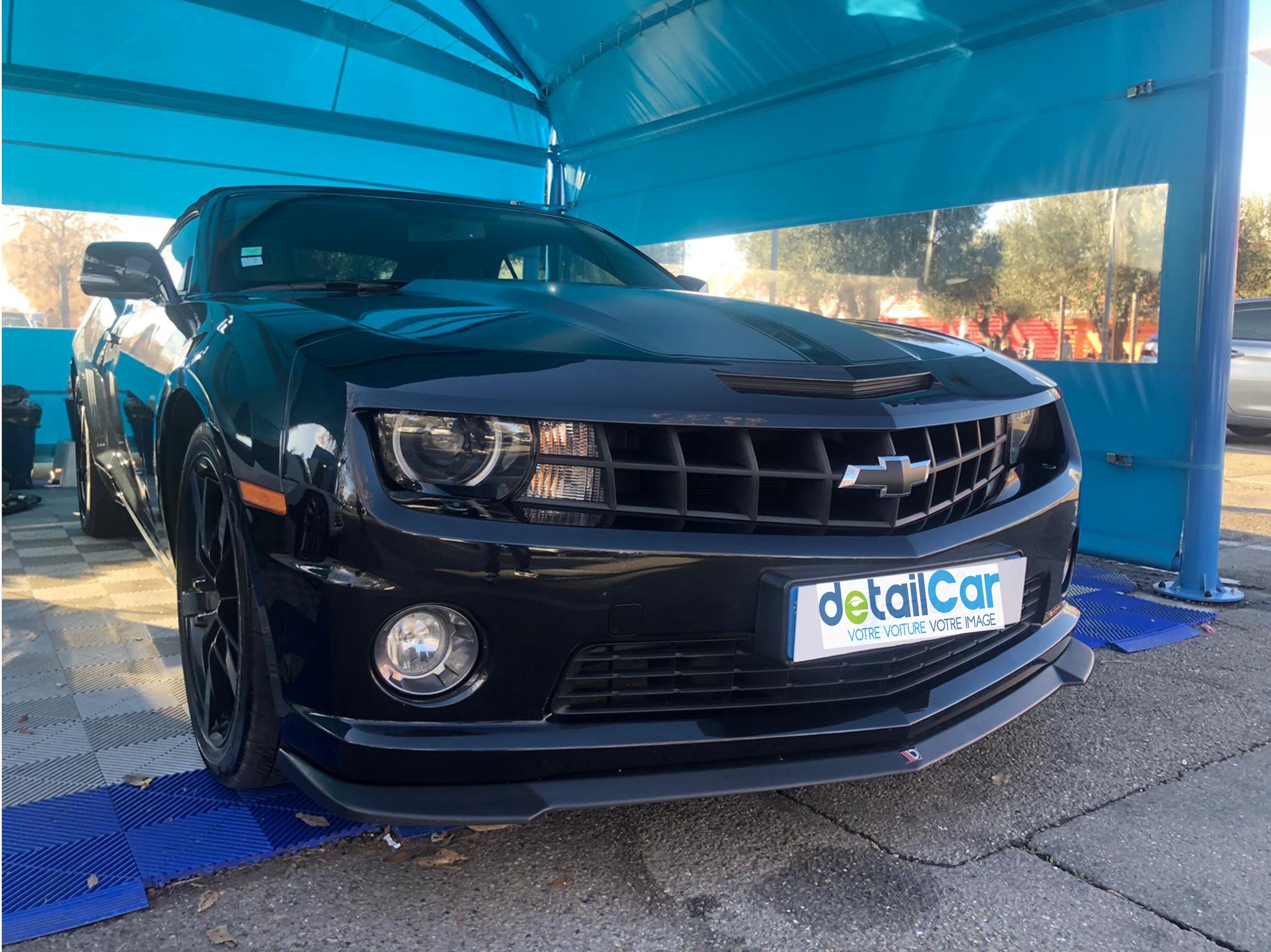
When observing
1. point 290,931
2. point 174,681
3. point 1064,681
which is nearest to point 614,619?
point 290,931

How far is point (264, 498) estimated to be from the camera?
5.22 ft

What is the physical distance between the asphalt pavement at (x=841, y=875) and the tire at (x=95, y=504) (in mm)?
3267

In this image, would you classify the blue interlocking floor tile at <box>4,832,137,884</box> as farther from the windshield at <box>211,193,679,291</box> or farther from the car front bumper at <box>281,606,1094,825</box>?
the windshield at <box>211,193,679,291</box>

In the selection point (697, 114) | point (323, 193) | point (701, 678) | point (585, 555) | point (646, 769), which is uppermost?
point (697, 114)

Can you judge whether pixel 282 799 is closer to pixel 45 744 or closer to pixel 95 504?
pixel 45 744

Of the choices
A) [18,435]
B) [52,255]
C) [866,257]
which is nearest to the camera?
[866,257]

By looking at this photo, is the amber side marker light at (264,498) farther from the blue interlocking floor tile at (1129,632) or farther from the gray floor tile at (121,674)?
the blue interlocking floor tile at (1129,632)

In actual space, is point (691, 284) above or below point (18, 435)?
above

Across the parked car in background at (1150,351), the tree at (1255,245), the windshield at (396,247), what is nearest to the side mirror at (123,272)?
the windshield at (396,247)

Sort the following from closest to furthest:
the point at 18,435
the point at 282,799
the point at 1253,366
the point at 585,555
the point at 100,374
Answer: the point at 585,555, the point at 282,799, the point at 100,374, the point at 18,435, the point at 1253,366

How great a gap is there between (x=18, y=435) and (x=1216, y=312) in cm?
653

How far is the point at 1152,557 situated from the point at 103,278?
13.6 ft

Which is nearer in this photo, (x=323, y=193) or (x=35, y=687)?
(x=35, y=687)

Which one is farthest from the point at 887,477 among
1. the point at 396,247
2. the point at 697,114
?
the point at 697,114
